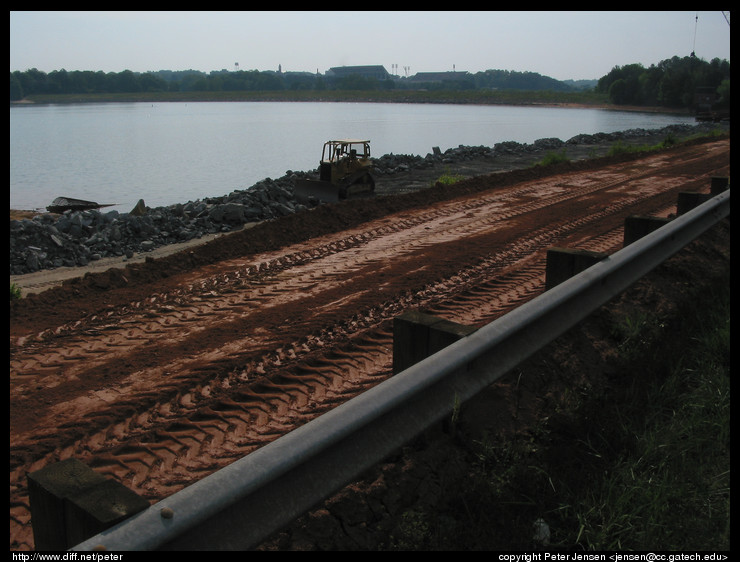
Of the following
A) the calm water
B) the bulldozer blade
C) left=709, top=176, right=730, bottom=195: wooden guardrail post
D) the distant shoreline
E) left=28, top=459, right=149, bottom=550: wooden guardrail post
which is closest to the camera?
left=28, top=459, right=149, bottom=550: wooden guardrail post

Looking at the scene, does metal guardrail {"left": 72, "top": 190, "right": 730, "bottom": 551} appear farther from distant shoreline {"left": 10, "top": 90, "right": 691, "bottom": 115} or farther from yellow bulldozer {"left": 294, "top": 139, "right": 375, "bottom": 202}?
distant shoreline {"left": 10, "top": 90, "right": 691, "bottom": 115}

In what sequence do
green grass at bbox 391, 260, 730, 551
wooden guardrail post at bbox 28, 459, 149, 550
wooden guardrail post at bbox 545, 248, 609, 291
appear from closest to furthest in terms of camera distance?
1. wooden guardrail post at bbox 28, 459, 149, 550
2. green grass at bbox 391, 260, 730, 551
3. wooden guardrail post at bbox 545, 248, 609, 291

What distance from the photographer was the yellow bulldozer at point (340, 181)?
20.2 metres

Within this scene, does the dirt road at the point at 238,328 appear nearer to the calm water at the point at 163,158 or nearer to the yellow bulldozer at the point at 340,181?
the yellow bulldozer at the point at 340,181

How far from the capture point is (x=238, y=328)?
6285mm

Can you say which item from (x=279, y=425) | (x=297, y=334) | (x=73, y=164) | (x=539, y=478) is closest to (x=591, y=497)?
(x=539, y=478)

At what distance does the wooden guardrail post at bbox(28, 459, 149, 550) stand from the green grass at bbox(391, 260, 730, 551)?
136 centimetres

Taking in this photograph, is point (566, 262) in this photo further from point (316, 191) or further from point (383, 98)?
point (383, 98)

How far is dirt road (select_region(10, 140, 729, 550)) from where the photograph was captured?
14.0 feet

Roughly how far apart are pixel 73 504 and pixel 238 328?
3.95 m

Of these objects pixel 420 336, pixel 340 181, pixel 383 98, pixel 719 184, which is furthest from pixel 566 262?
pixel 383 98

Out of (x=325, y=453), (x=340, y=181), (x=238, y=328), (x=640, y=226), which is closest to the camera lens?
(x=325, y=453)

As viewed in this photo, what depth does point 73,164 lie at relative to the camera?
39.6 metres

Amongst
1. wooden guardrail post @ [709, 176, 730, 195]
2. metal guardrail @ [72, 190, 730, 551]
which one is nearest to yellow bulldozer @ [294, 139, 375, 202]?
wooden guardrail post @ [709, 176, 730, 195]
